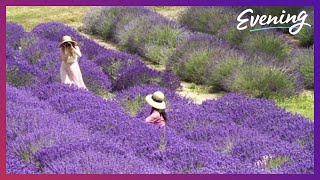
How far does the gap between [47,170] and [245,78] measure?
204 inches

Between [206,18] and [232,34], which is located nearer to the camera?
[232,34]

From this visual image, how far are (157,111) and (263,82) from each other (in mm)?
2923

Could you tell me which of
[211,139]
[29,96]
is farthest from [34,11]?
[211,139]

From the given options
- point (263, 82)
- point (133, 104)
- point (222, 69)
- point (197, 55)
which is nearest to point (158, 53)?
point (197, 55)

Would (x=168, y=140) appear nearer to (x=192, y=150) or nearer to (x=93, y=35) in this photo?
(x=192, y=150)

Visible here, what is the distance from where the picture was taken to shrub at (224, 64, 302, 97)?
31.1 ft

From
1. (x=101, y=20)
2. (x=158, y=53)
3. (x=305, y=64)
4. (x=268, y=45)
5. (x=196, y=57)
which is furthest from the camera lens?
(x=101, y=20)

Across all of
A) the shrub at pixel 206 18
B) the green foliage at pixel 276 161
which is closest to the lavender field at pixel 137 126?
the green foliage at pixel 276 161

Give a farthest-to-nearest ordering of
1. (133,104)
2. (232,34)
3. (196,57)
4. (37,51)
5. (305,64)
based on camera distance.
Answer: (232,34) < (37,51) < (196,57) < (305,64) < (133,104)

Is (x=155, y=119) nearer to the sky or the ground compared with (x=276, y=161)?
nearer to the ground

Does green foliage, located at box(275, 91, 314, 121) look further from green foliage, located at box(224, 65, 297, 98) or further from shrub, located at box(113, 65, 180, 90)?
shrub, located at box(113, 65, 180, 90)

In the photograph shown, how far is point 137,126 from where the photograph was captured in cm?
635

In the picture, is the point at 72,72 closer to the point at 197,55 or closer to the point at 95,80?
the point at 95,80

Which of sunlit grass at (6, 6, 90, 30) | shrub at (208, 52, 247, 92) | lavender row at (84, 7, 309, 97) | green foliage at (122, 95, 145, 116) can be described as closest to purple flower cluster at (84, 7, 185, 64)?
lavender row at (84, 7, 309, 97)
